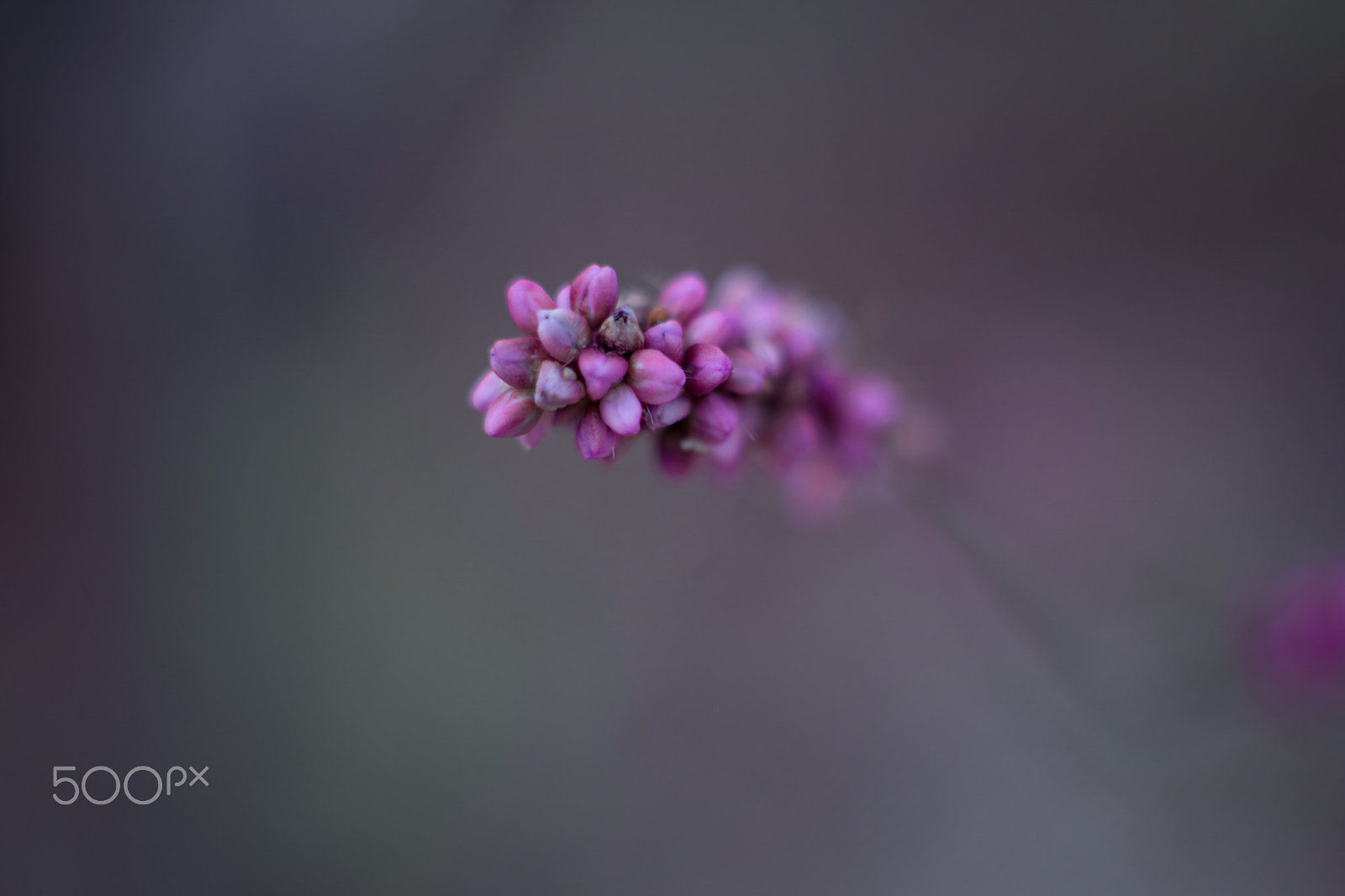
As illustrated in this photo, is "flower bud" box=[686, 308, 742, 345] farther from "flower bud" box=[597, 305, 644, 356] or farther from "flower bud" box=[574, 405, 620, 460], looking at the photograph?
"flower bud" box=[574, 405, 620, 460]

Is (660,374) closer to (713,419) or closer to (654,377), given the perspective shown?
(654,377)

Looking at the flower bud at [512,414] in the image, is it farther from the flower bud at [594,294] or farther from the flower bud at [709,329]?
the flower bud at [709,329]

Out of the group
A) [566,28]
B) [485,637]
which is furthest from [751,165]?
[485,637]

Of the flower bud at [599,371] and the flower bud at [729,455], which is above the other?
the flower bud at [729,455]

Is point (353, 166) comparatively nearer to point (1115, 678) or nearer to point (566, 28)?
point (566, 28)

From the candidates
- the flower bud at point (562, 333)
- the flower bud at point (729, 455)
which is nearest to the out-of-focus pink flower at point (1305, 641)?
the flower bud at point (729, 455)
